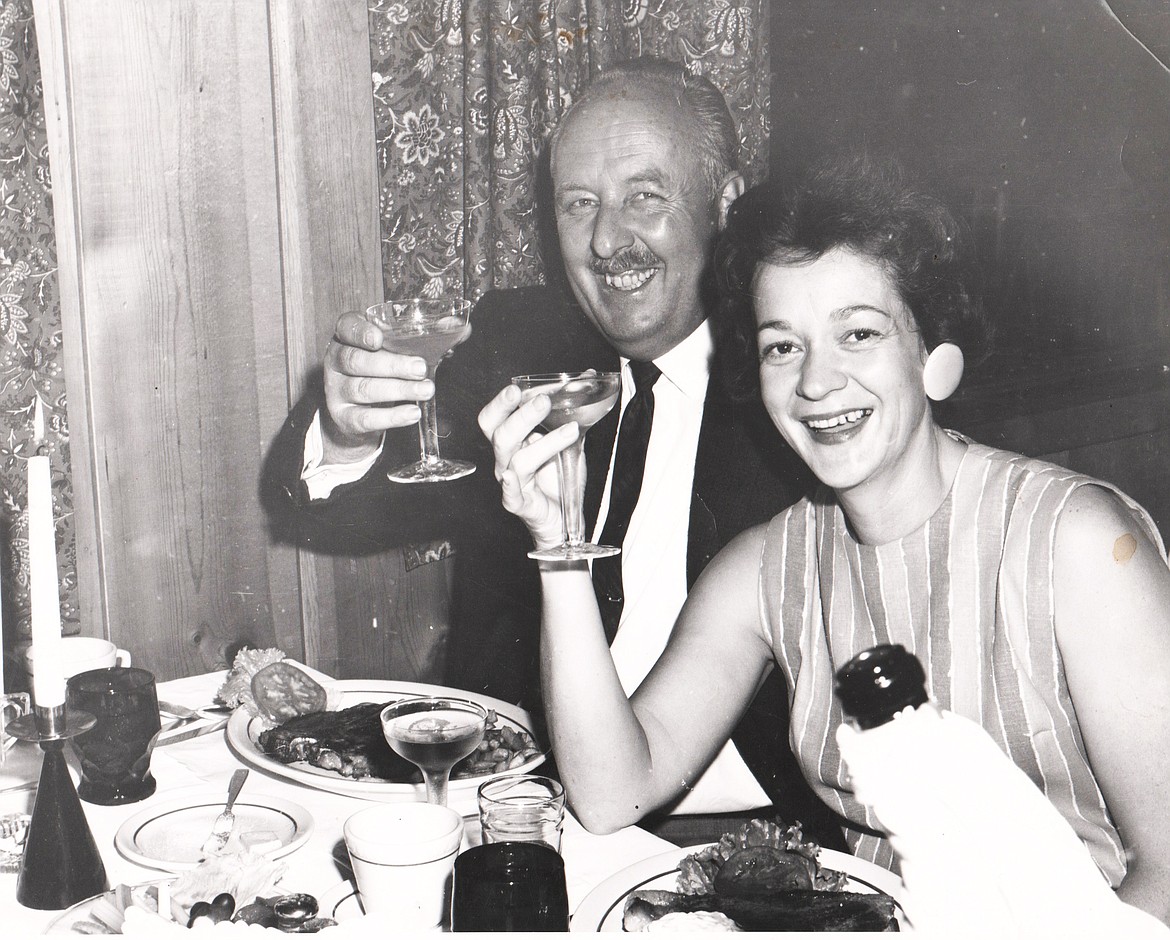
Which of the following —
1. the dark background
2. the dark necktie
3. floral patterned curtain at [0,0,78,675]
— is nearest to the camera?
the dark background

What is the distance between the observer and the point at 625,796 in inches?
40.1

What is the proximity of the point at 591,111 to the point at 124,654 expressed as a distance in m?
0.97

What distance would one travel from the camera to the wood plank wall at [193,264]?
1.44m

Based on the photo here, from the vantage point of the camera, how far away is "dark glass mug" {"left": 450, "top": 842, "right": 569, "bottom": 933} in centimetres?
70

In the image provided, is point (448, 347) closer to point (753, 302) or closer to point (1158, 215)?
point (753, 302)

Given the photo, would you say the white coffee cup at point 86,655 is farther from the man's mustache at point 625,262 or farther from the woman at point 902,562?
the man's mustache at point 625,262

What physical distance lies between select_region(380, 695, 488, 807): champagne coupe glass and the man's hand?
397mm

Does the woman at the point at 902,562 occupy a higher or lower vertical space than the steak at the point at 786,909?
higher

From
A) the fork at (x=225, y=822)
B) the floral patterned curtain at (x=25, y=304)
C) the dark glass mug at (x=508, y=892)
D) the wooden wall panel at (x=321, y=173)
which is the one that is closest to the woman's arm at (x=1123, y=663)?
the dark glass mug at (x=508, y=892)

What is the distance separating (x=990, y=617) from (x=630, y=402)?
73 cm

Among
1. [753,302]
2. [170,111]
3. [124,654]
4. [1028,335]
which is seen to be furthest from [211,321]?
[1028,335]

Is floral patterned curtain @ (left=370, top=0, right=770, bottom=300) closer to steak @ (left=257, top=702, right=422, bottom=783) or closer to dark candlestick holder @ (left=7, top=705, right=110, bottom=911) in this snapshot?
steak @ (left=257, top=702, right=422, bottom=783)

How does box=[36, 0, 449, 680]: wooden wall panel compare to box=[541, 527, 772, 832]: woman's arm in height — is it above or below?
above

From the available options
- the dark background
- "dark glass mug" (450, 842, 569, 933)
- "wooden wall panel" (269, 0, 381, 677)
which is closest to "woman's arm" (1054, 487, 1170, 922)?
the dark background
